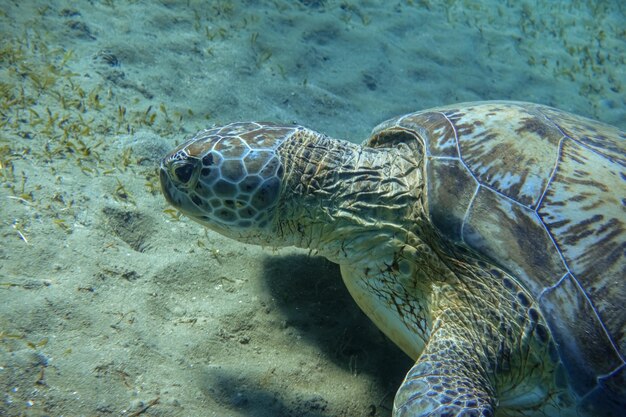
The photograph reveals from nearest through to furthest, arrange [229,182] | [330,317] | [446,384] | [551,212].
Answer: [446,384], [551,212], [229,182], [330,317]

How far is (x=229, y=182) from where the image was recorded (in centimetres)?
229

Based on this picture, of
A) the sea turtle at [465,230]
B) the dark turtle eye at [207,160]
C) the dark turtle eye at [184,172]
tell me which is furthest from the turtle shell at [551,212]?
the dark turtle eye at [184,172]

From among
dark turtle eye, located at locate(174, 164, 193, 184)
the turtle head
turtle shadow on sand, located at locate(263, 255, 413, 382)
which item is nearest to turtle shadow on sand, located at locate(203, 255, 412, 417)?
turtle shadow on sand, located at locate(263, 255, 413, 382)

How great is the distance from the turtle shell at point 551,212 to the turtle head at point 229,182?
34.1 inches

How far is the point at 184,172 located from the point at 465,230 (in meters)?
1.50

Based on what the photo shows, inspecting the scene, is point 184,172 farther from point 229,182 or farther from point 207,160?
point 229,182

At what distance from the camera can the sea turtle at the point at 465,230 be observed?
186 cm

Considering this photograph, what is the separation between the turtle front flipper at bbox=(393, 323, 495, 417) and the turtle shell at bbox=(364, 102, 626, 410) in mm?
377

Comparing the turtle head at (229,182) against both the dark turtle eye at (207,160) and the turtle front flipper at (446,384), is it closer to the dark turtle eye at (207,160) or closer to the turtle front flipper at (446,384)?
the dark turtle eye at (207,160)

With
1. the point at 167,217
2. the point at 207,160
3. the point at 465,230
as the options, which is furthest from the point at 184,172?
the point at 465,230

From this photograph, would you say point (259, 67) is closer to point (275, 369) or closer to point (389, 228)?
point (389, 228)

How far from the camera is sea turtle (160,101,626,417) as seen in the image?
6.09 ft

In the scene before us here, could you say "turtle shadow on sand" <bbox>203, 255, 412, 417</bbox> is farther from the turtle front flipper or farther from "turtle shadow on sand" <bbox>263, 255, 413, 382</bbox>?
the turtle front flipper

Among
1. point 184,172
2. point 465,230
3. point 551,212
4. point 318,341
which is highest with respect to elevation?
point 551,212
